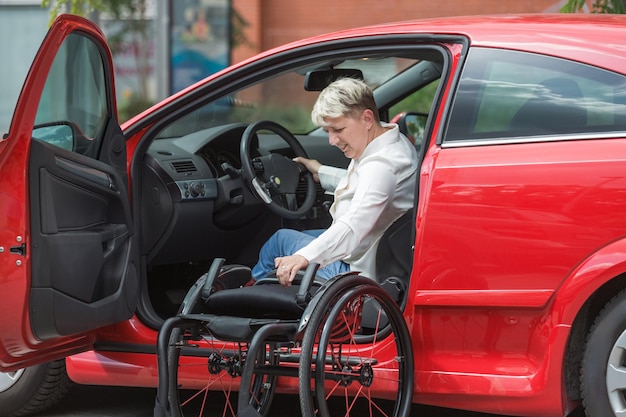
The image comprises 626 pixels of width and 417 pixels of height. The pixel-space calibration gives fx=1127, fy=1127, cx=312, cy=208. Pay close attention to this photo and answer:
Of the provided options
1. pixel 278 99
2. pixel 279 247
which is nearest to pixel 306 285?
pixel 279 247

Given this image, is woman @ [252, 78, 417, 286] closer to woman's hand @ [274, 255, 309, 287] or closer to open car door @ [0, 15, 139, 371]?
woman's hand @ [274, 255, 309, 287]

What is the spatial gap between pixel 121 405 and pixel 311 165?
1.36m

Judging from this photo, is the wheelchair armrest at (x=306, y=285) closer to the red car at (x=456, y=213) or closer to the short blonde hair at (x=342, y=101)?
the red car at (x=456, y=213)

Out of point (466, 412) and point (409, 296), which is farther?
point (466, 412)

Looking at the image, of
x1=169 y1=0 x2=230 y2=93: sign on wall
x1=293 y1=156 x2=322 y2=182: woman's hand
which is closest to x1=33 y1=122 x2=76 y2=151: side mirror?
x1=293 y1=156 x2=322 y2=182: woman's hand

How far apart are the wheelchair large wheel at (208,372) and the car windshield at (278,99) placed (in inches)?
41.0

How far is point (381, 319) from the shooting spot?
4074 millimetres

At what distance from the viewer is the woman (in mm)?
4191

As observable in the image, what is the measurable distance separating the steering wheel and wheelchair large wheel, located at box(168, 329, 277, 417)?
87 cm

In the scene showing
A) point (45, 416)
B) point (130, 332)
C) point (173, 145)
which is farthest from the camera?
point (173, 145)

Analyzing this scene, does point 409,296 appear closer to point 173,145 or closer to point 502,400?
point 502,400

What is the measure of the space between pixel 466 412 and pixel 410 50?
164cm

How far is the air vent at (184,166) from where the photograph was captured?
4.95m

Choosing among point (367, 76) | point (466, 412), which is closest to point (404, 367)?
point (466, 412)
